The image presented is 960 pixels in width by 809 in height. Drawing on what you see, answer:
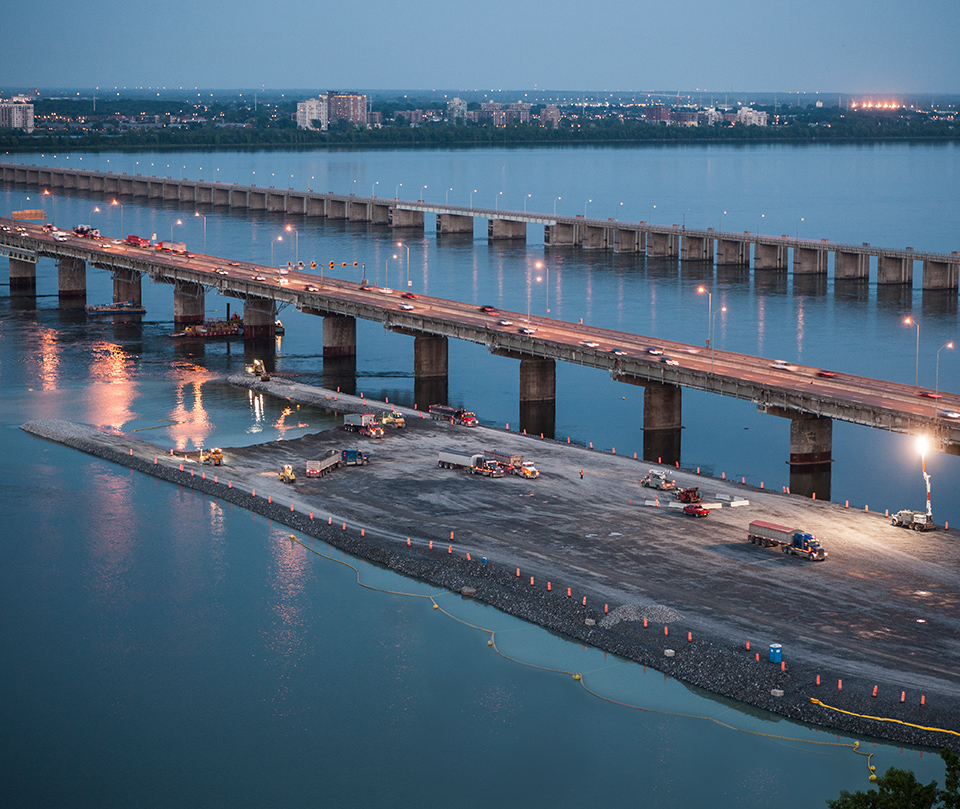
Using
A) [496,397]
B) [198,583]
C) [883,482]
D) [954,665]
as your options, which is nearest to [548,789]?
[954,665]

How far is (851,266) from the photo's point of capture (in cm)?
16500

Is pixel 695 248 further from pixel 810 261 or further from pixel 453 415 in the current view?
pixel 453 415

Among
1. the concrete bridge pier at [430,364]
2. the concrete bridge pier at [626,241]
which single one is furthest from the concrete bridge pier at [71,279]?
the concrete bridge pier at [626,241]

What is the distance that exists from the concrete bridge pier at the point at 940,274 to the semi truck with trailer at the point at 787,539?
100m

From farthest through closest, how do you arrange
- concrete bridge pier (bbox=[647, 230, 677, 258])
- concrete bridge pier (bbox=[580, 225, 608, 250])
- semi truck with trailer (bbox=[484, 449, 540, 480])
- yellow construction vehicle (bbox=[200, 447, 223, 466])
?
concrete bridge pier (bbox=[580, 225, 608, 250]), concrete bridge pier (bbox=[647, 230, 677, 258]), yellow construction vehicle (bbox=[200, 447, 223, 466]), semi truck with trailer (bbox=[484, 449, 540, 480])

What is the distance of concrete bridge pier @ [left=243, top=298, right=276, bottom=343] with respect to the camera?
12644 cm

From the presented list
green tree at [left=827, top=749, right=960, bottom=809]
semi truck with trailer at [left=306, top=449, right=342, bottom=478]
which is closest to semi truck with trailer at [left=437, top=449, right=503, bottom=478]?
semi truck with trailer at [left=306, top=449, right=342, bottom=478]

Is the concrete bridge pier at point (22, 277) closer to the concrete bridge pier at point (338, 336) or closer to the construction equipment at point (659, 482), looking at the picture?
the concrete bridge pier at point (338, 336)

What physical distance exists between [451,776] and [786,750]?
37.1ft

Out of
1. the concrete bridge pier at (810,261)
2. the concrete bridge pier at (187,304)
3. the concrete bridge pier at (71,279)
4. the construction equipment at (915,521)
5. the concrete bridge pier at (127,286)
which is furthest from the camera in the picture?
the concrete bridge pier at (810,261)

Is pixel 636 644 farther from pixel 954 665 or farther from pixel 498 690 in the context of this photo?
pixel 954 665

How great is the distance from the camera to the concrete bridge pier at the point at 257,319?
415 feet

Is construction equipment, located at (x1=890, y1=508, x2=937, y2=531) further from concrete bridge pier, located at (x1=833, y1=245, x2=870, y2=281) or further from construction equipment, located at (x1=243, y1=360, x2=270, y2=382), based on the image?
concrete bridge pier, located at (x1=833, y1=245, x2=870, y2=281)

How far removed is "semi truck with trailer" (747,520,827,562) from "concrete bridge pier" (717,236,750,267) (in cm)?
11833
